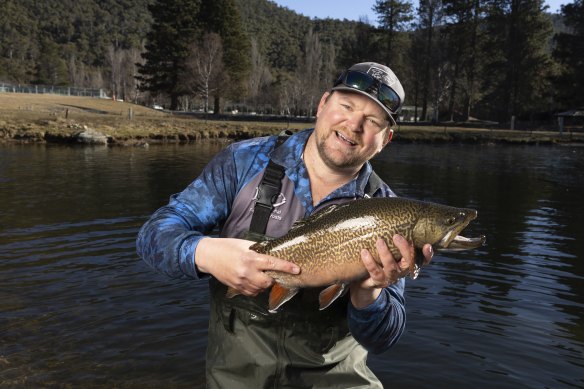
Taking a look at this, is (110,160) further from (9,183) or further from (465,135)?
(465,135)

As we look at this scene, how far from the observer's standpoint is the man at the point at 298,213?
10.9 feet

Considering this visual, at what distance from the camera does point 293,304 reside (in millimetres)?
3426

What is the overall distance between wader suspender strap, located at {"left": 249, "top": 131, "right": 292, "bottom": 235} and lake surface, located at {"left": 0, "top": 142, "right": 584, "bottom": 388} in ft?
11.4

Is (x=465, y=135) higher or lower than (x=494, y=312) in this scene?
higher

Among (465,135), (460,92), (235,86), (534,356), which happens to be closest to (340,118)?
(534,356)

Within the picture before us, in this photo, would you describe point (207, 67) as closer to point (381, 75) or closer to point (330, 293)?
point (381, 75)

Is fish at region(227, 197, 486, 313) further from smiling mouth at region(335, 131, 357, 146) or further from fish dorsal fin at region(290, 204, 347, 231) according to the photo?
smiling mouth at region(335, 131, 357, 146)

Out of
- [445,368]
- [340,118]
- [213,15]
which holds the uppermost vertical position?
[213,15]

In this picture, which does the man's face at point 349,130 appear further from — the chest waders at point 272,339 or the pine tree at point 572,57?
the pine tree at point 572,57

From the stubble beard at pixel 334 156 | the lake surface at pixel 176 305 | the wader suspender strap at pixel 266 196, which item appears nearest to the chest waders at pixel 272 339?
the wader suspender strap at pixel 266 196

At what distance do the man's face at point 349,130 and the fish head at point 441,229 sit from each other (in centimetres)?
56

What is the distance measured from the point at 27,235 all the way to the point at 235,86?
62.8 m

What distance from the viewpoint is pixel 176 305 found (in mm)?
8312

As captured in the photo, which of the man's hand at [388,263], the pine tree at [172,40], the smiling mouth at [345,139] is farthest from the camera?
the pine tree at [172,40]
